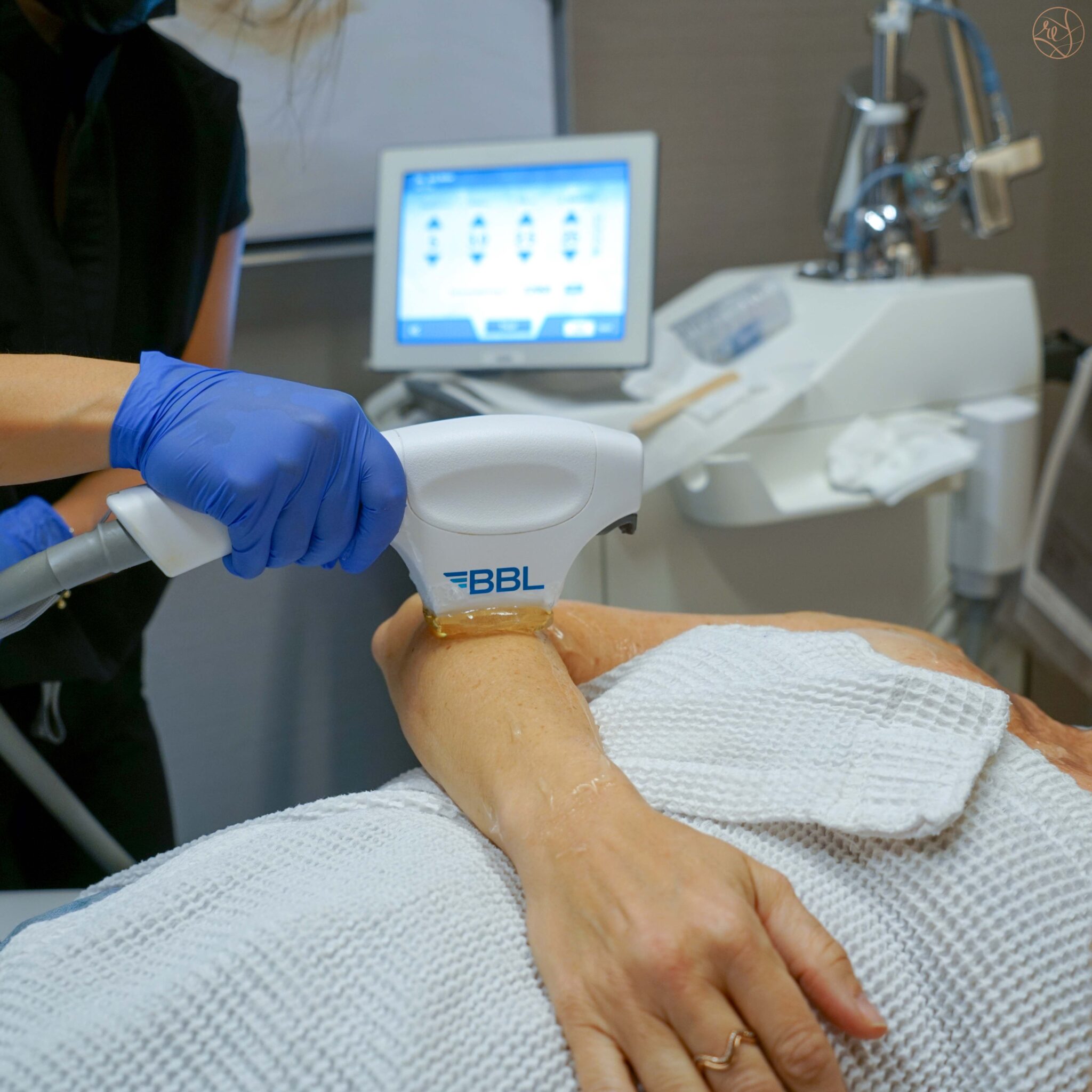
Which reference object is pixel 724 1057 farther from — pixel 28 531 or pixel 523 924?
pixel 28 531

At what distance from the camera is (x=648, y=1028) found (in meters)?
Answer: 0.47

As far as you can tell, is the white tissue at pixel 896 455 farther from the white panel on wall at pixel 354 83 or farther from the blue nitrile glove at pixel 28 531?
the blue nitrile glove at pixel 28 531

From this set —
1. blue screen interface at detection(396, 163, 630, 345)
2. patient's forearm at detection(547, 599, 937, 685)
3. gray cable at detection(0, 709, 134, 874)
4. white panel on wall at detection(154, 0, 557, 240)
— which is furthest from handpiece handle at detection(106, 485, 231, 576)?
white panel on wall at detection(154, 0, 557, 240)

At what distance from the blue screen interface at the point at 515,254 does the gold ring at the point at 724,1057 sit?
0.98 metres

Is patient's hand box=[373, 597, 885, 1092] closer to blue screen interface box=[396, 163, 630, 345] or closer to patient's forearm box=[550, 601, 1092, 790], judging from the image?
patient's forearm box=[550, 601, 1092, 790]

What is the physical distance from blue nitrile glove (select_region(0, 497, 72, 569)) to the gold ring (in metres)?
0.73

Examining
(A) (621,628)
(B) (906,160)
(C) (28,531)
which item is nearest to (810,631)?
(A) (621,628)

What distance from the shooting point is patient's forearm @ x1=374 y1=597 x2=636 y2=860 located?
583 mm

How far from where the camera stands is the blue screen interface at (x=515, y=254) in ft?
4.34

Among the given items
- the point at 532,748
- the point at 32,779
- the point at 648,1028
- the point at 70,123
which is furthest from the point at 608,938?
the point at 70,123

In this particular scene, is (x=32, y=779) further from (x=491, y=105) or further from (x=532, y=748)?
(x=491, y=105)

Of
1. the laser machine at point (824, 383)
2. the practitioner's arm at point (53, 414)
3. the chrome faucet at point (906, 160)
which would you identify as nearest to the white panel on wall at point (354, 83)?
the laser machine at point (824, 383)

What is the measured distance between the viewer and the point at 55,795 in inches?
37.3

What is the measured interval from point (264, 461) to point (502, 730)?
23cm
